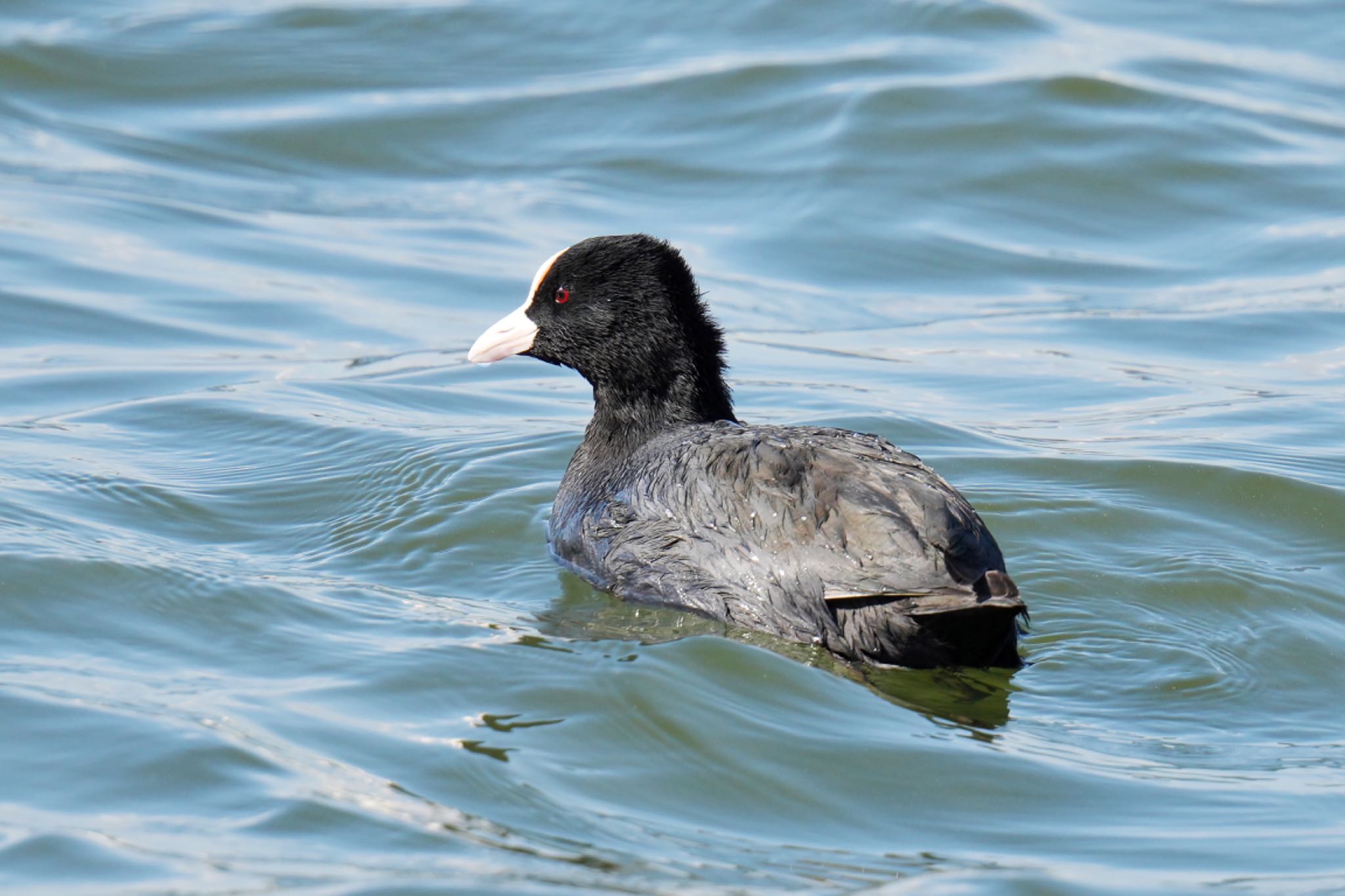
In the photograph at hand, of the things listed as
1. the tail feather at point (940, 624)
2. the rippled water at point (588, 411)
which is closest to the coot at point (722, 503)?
the tail feather at point (940, 624)

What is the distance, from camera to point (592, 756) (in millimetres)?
→ 4551

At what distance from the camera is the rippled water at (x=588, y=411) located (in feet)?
13.9

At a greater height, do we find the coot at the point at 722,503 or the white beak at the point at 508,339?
the white beak at the point at 508,339

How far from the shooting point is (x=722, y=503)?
538 centimetres

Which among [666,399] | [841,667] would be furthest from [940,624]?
[666,399]

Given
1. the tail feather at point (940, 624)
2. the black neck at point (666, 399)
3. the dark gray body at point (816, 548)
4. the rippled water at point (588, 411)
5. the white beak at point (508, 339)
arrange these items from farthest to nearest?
1. the white beak at point (508, 339)
2. the black neck at point (666, 399)
3. the dark gray body at point (816, 548)
4. the tail feather at point (940, 624)
5. the rippled water at point (588, 411)

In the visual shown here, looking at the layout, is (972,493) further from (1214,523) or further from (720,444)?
(720,444)

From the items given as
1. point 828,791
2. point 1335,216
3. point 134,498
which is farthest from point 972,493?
point 1335,216

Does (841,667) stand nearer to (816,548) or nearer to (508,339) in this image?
(816,548)

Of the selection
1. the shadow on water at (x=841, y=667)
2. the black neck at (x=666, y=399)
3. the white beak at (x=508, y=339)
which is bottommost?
the shadow on water at (x=841, y=667)

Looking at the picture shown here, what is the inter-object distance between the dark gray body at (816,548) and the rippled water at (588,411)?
0.12 metres

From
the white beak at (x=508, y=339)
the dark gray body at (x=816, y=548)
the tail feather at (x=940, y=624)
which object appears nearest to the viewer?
the tail feather at (x=940, y=624)

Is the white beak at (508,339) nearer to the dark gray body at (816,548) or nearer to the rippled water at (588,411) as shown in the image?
the rippled water at (588,411)

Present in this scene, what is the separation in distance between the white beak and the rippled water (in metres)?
0.58
